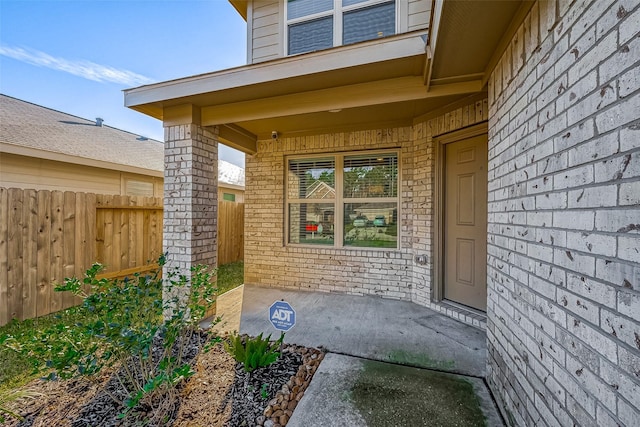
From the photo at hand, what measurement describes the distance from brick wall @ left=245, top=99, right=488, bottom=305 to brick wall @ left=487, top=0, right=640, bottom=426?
65.1 inches

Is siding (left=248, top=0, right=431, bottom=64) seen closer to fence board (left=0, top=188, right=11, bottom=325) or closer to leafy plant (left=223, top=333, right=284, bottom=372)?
fence board (left=0, top=188, right=11, bottom=325)

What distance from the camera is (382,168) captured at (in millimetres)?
4441

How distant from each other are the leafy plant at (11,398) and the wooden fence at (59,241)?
1585 mm

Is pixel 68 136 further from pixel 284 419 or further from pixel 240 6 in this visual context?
pixel 284 419

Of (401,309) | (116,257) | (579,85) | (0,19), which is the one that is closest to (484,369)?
(401,309)

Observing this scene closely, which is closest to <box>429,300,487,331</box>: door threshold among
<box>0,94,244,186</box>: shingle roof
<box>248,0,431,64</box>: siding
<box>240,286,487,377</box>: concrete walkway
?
<box>240,286,487,377</box>: concrete walkway

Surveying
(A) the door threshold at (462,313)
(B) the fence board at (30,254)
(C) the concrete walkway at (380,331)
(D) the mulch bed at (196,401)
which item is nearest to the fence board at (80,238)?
(B) the fence board at (30,254)

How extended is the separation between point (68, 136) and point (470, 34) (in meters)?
9.02

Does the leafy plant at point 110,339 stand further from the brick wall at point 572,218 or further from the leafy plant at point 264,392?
the brick wall at point 572,218

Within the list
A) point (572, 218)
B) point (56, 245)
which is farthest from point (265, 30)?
point (572, 218)

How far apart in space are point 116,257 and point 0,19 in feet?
16.9

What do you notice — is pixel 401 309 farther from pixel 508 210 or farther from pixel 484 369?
pixel 508 210

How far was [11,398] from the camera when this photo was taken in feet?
6.12

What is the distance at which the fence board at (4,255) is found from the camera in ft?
10.1
